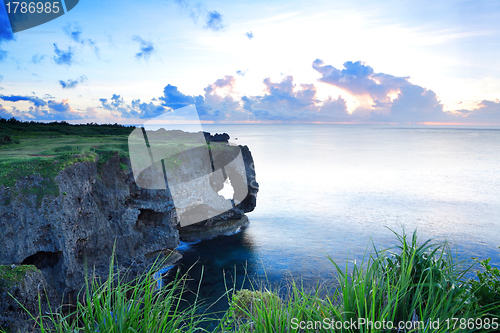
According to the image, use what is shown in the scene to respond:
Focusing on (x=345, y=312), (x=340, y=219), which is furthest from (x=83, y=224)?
(x=340, y=219)

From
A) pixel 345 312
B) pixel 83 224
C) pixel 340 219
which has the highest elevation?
pixel 345 312

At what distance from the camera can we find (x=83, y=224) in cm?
1803

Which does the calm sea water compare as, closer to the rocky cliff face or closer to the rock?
the rock

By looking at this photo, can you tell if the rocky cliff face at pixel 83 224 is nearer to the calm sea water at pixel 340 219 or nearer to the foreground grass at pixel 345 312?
the calm sea water at pixel 340 219

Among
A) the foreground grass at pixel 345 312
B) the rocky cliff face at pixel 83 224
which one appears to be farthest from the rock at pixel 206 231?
the foreground grass at pixel 345 312

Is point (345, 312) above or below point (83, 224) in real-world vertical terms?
above

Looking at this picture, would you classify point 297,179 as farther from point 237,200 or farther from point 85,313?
point 85,313

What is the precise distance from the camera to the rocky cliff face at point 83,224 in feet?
49.0

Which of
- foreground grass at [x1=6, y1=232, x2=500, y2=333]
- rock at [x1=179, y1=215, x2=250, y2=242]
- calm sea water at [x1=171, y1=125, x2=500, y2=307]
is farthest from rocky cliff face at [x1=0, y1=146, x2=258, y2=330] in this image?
foreground grass at [x1=6, y1=232, x2=500, y2=333]

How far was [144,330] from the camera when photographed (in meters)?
3.44

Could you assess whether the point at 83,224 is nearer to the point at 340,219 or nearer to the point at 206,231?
the point at 206,231

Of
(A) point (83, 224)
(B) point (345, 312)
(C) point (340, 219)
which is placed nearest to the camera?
(B) point (345, 312)

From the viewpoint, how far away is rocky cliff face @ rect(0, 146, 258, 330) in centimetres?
1492

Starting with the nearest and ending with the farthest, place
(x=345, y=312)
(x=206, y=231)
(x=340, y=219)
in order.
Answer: (x=345, y=312) < (x=206, y=231) < (x=340, y=219)
